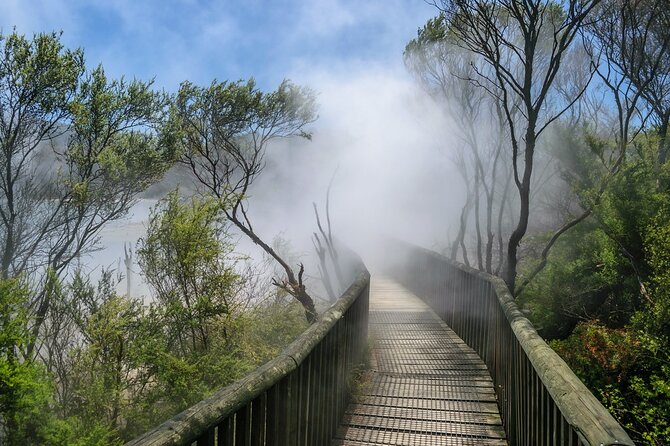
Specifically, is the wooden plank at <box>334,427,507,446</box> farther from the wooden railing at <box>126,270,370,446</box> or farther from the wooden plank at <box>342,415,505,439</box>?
the wooden railing at <box>126,270,370,446</box>

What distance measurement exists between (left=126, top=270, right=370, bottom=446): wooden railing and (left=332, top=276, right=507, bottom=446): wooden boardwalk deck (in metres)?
0.29

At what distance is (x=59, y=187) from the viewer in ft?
41.3

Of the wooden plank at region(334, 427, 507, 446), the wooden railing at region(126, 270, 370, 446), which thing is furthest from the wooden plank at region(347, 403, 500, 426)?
the wooden plank at region(334, 427, 507, 446)

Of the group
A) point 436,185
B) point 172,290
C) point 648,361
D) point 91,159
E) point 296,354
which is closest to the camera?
point 296,354

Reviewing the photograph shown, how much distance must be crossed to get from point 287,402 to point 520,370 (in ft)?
5.91

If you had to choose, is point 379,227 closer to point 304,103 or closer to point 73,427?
point 304,103

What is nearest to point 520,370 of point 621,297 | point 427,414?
point 427,414

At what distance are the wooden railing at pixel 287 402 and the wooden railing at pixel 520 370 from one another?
52.8 inches

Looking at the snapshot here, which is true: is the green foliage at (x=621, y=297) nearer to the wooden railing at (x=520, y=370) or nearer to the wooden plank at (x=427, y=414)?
the wooden railing at (x=520, y=370)

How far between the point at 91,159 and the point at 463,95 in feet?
39.3

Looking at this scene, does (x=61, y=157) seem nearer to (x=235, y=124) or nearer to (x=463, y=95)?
(x=235, y=124)

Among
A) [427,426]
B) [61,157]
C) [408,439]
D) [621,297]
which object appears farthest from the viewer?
[61,157]

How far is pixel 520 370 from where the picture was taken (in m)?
3.60

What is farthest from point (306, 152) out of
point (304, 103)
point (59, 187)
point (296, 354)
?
point (296, 354)
